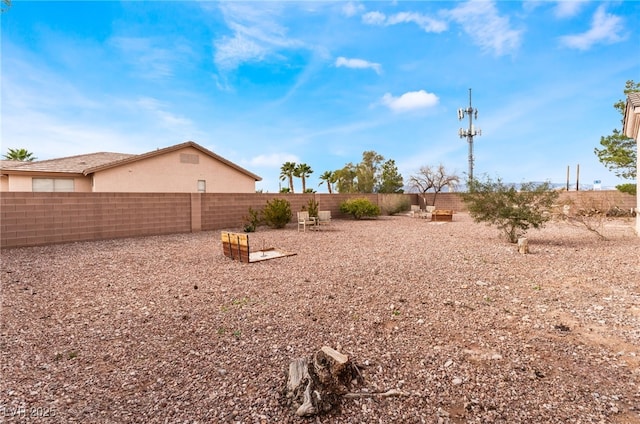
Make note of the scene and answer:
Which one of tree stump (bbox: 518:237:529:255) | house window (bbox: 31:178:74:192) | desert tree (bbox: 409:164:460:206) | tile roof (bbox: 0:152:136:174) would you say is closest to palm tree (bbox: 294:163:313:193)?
desert tree (bbox: 409:164:460:206)

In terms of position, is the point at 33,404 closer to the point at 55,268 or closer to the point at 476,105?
the point at 55,268

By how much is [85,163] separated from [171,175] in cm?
494

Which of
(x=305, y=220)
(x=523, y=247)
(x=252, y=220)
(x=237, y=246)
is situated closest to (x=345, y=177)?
(x=252, y=220)

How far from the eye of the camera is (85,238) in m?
11.7

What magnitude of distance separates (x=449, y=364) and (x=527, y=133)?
19.2 m

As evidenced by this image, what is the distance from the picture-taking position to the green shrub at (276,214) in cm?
1593

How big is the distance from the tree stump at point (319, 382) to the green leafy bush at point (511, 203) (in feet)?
30.0

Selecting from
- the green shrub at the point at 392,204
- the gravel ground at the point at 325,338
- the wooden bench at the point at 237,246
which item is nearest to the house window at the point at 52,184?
the gravel ground at the point at 325,338

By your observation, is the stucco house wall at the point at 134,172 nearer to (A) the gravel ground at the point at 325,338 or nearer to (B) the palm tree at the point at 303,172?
(A) the gravel ground at the point at 325,338

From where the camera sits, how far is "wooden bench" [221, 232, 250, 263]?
25.9 ft

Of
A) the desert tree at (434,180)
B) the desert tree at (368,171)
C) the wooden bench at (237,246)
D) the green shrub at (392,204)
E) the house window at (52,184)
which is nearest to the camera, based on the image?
the wooden bench at (237,246)

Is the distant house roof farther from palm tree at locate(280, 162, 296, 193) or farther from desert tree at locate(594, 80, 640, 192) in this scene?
desert tree at locate(594, 80, 640, 192)

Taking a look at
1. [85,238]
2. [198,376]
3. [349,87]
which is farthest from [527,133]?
[85,238]

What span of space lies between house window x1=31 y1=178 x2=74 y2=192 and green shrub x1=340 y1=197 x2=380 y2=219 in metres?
16.3
